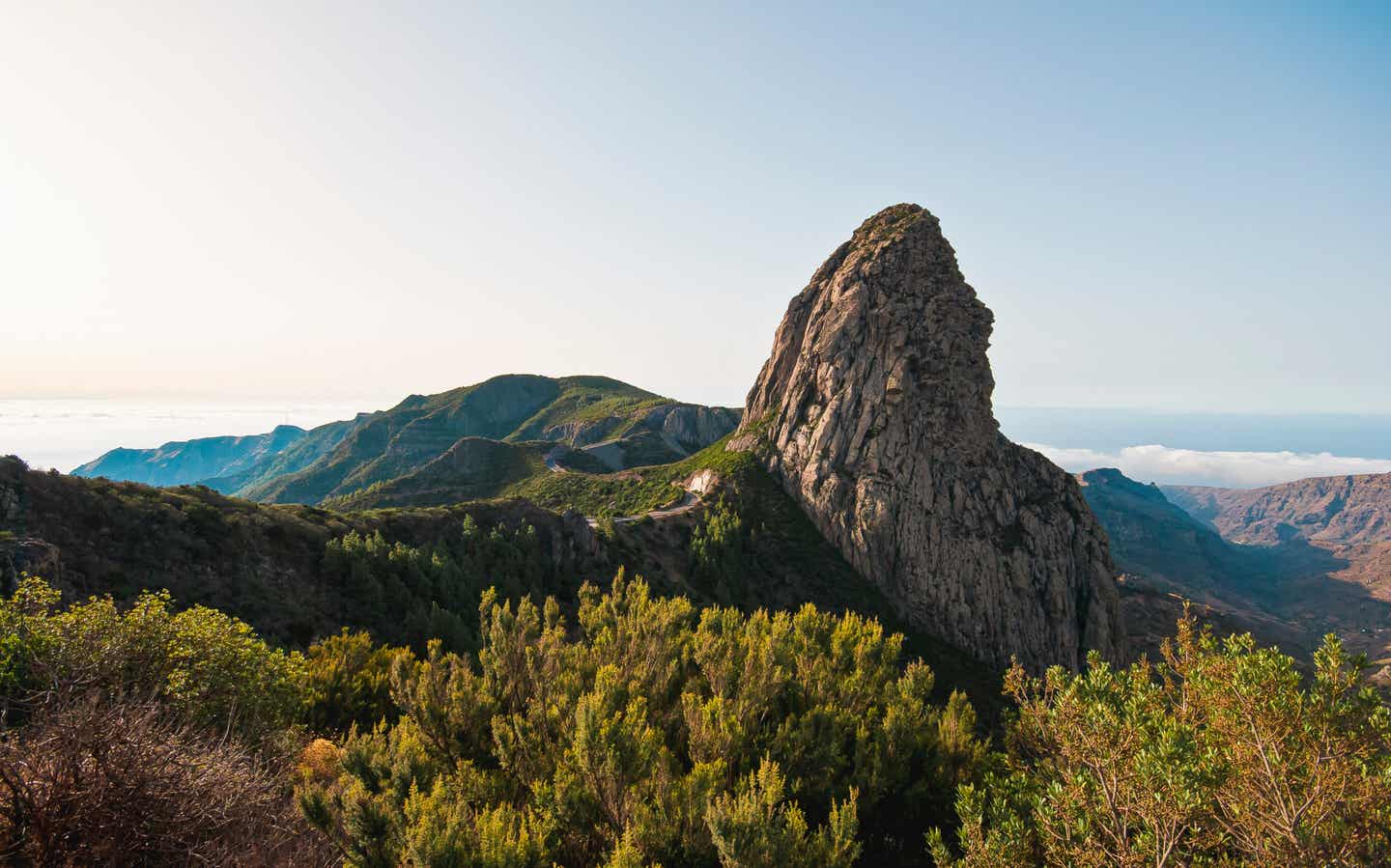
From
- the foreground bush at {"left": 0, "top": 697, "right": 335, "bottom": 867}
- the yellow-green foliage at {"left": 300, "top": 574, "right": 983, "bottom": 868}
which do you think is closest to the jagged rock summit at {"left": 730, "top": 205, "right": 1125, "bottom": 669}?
the yellow-green foliage at {"left": 300, "top": 574, "right": 983, "bottom": 868}

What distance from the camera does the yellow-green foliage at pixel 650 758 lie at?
1296 cm

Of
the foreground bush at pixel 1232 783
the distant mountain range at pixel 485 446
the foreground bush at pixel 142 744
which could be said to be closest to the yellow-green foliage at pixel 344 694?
the foreground bush at pixel 142 744

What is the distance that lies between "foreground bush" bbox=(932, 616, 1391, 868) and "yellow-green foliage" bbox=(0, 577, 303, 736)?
22896 millimetres

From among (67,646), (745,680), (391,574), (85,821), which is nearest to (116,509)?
(391,574)

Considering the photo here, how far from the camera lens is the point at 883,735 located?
840 inches

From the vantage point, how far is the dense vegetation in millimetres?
10906

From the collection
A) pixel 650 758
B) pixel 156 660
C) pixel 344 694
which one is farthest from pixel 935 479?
Answer: pixel 156 660

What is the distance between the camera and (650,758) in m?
16.5

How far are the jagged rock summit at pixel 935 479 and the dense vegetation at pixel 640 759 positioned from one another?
54.2 meters

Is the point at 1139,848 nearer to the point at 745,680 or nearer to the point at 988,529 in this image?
the point at 745,680

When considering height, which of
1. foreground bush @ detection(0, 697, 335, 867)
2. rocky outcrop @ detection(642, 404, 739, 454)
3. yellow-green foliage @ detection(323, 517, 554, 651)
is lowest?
yellow-green foliage @ detection(323, 517, 554, 651)

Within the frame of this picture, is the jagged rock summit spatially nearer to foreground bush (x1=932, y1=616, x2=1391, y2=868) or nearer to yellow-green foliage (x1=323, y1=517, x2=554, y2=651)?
yellow-green foliage (x1=323, y1=517, x2=554, y2=651)

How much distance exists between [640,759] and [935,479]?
2780 inches

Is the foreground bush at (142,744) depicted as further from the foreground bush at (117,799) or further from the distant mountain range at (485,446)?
the distant mountain range at (485,446)
